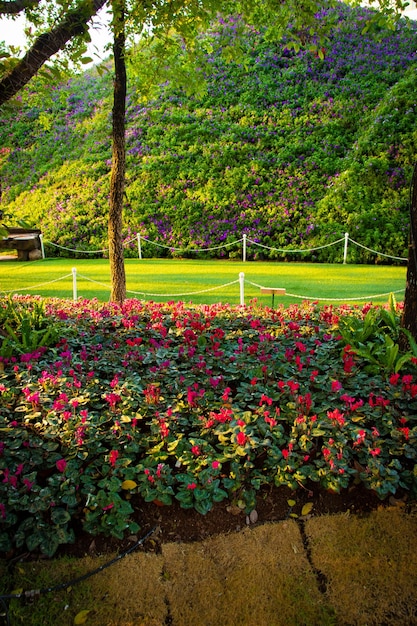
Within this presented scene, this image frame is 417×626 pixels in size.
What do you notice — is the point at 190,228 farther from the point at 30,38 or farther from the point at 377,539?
the point at 377,539

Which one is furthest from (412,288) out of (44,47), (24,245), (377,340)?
(24,245)

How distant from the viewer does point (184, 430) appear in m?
3.62

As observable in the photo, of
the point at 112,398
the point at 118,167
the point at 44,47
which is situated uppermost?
the point at 44,47

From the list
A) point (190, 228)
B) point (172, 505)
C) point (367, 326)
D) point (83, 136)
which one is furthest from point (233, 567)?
point (83, 136)

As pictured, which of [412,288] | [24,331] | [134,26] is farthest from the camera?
[134,26]

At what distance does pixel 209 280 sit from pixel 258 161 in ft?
28.5

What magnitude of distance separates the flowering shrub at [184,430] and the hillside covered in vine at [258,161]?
11.2 metres

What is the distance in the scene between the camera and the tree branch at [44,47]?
4777mm

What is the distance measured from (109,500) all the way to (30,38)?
6.49m

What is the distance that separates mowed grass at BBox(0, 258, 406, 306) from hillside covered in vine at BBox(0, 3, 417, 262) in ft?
4.66

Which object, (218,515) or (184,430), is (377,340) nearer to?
(184,430)

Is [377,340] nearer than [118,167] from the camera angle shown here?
Yes

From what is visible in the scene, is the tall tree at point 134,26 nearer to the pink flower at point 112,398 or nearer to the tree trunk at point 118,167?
the tree trunk at point 118,167

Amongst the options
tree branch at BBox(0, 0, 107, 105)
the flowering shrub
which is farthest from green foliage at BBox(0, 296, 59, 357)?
tree branch at BBox(0, 0, 107, 105)
